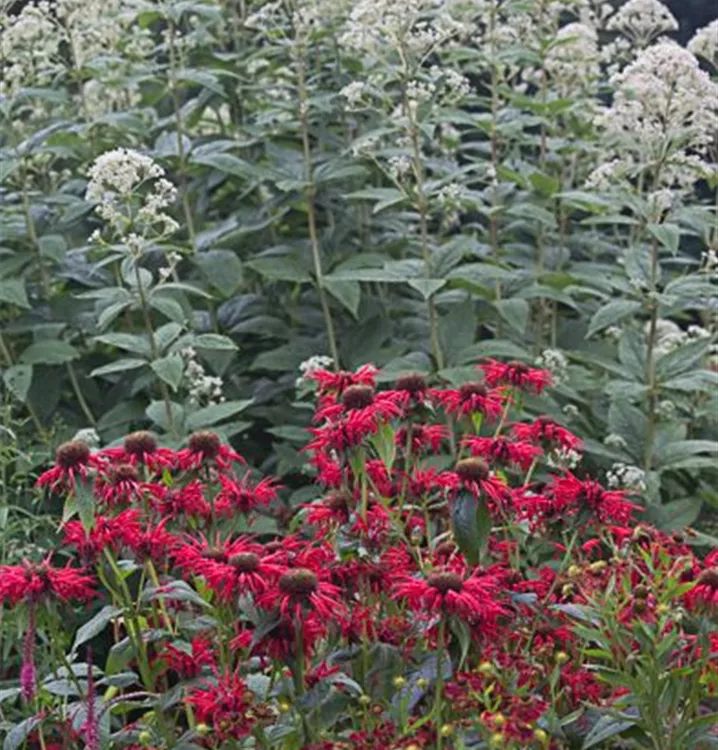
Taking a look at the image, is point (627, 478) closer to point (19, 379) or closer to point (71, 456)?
point (19, 379)

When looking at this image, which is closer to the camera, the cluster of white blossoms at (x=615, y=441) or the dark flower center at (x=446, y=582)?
the dark flower center at (x=446, y=582)

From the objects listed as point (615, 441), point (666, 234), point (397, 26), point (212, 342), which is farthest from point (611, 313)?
point (212, 342)

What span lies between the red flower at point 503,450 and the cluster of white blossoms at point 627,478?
1.16 m

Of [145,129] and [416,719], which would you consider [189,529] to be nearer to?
[416,719]

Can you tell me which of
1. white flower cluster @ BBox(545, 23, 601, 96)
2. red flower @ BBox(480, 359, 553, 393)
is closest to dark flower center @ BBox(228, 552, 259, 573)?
red flower @ BBox(480, 359, 553, 393)

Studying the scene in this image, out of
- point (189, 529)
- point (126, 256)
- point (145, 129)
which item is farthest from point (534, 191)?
point (189, 529)

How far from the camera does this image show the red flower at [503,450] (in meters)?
2.52

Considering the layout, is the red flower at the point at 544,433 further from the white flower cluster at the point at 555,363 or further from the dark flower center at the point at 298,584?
the white flower cluster at the point at 555,363

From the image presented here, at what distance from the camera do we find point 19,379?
4035mm

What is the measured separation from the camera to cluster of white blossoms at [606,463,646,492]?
3705 mm

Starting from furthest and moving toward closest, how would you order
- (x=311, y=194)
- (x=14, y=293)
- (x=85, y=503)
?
(x=311, y=194) < (x=14, y=293) < (x=85, y=503)

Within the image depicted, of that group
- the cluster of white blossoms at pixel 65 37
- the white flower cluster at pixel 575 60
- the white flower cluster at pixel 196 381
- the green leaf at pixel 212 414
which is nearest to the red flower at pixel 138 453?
the green leaf at pixel 212 414

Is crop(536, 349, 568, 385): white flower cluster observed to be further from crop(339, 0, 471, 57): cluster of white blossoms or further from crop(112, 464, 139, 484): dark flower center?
crop(112, 464, 139, 484): dark flower center

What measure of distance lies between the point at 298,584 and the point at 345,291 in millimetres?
2131
